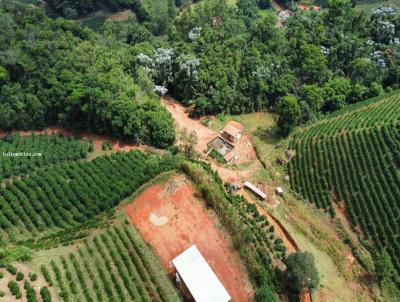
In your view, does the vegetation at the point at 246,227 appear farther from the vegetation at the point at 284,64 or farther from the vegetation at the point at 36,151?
the vegetation at the point at 284,64

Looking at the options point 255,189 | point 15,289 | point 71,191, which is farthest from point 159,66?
point 15,289

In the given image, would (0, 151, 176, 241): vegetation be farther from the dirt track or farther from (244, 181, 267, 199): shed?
(244, 181, 267, 199): shed

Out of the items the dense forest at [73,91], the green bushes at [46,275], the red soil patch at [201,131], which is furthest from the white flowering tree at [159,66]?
the green bushes at [46,275]

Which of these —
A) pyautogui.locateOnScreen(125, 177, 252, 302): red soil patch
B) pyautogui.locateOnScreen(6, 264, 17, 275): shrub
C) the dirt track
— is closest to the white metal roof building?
pyautogui.locateOnScreen(125, 177, 252, 302): red soil patch

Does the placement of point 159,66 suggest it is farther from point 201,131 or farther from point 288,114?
point 288,114

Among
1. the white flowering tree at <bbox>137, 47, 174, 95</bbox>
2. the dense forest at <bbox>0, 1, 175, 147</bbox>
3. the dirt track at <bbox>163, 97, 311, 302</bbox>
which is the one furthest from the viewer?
the white flowering tree at <bbox>137, 47, 174, 95</bbox>

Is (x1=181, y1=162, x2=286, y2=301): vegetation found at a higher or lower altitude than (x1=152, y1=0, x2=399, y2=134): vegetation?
lower
